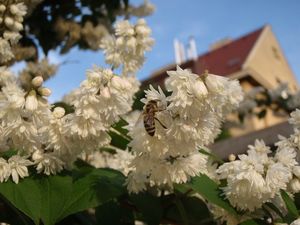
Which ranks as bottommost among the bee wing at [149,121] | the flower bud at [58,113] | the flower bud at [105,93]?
the bee wing at [149,121]

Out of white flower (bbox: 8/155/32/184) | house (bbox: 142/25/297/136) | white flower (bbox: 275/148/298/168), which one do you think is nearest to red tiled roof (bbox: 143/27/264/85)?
house (bbox: 142/25/297/136)

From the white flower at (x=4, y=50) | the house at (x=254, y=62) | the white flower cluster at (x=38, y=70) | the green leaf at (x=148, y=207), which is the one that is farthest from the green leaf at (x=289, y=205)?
the house at (x=254, y=62)

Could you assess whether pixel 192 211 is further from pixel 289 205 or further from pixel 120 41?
pixel 120 41

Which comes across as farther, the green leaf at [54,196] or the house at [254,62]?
Result: the house at [254,62]

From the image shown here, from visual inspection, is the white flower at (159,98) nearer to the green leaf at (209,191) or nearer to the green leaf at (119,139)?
the green leaf at (209,191)

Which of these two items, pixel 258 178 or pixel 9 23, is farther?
pixel 9 23

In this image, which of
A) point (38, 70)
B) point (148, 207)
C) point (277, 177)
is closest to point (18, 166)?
point (148, 207)

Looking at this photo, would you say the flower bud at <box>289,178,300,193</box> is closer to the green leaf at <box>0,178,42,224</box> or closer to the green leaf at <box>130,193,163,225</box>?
the green leaf at <box>130,193,163,225</box>
